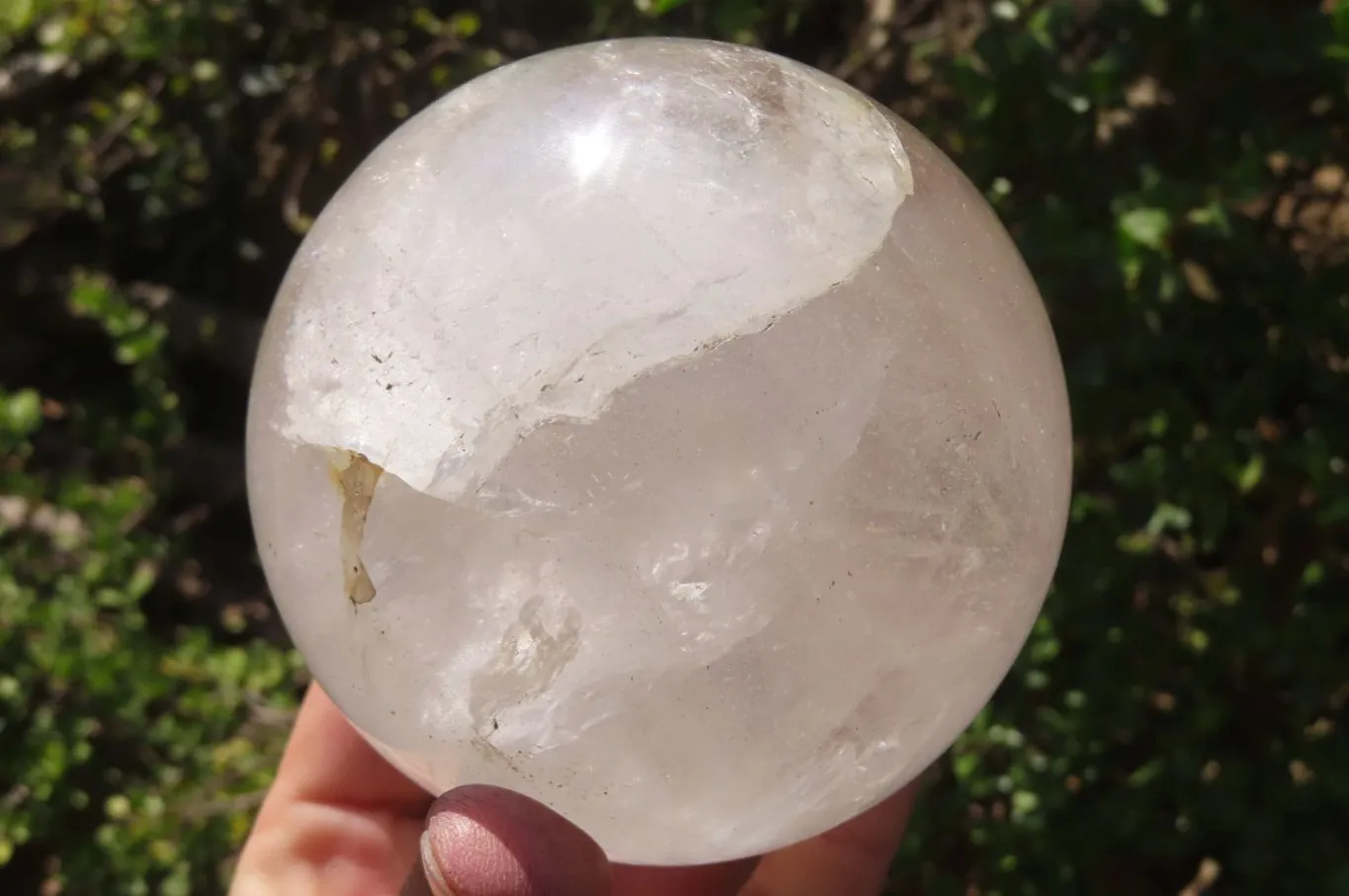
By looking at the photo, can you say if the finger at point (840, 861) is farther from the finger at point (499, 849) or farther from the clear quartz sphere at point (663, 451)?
the finger at point (499, 849)

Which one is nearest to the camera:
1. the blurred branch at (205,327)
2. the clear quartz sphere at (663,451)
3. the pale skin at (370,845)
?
the clear quartz sphere at (663,451)

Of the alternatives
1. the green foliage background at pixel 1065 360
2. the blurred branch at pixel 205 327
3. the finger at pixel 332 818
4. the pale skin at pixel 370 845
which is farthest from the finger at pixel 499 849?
the blurred branch at pixel 205 327

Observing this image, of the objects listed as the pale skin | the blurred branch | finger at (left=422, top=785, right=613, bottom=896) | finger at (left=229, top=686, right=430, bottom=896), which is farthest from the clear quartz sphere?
the blurred branch

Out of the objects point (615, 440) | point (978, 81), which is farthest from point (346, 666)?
point (978, 81)

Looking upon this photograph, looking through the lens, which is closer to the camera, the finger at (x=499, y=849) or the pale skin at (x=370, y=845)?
the finger at (x=499, y=849)

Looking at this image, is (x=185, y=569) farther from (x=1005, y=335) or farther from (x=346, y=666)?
(x=1005, y=335)

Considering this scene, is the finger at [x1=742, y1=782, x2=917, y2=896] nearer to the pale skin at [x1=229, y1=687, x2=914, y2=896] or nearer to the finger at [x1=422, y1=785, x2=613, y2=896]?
the pale skin at [x1=229, y1=687, x2=914, y2=896]
